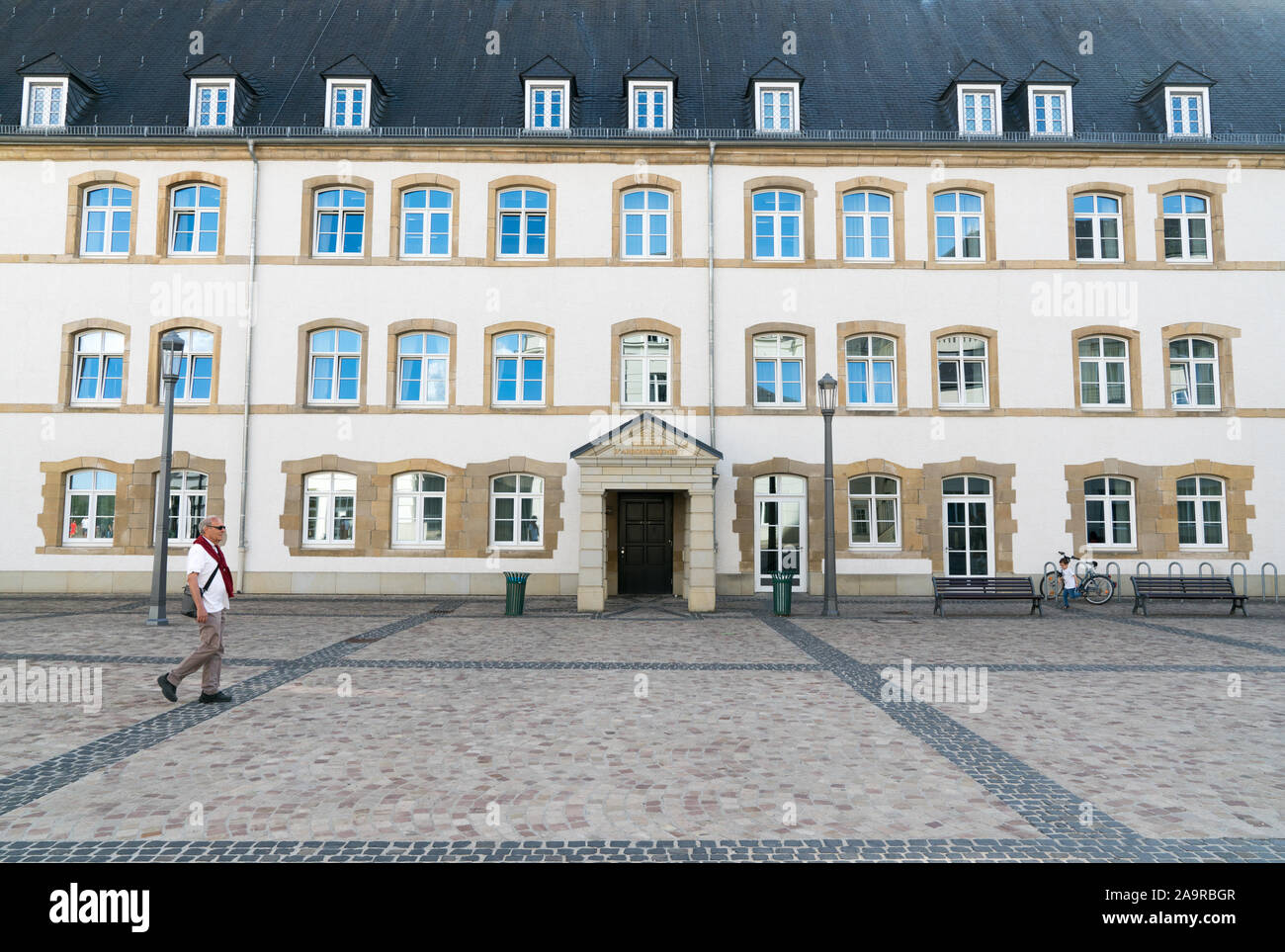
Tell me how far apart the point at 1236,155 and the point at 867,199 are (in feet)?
30.4

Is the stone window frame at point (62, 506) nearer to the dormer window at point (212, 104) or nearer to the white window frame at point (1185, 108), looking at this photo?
the dormer window at point (212, 104)

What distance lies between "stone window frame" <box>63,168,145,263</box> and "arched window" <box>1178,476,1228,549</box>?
1052 inches

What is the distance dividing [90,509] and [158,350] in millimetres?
4269

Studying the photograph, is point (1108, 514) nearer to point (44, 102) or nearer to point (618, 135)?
point (618, 135)

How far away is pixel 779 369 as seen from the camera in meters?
19.7

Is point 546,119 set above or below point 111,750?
above

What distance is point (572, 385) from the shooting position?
19.5 meters

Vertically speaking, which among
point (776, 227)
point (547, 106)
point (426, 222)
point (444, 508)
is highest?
point (547, 106)

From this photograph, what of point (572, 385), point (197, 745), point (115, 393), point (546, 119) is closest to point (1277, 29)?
point (546, 119)

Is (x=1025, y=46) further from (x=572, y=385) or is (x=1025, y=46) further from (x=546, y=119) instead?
(x=572, y=385)

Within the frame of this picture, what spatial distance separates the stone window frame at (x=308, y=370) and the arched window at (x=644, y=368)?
21.2 ft

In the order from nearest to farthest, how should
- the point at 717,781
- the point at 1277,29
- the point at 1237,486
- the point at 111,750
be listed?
the point at 717,781, the point at 111,750, the point at 1237,486, the point at 1277,29

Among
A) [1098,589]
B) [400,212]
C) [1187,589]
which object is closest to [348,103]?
[400,212]

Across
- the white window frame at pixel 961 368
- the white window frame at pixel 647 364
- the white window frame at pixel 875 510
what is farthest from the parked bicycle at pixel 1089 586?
the white window frame at pixel 647 364
